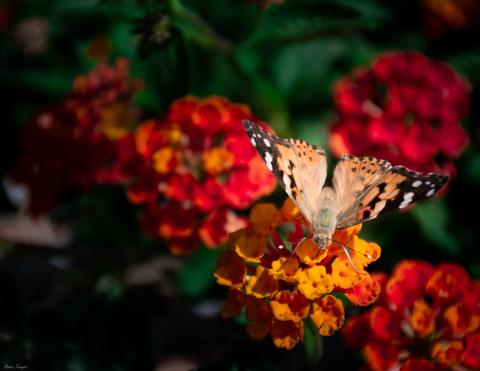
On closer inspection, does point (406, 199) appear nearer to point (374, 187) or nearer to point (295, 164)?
point (374, 187)

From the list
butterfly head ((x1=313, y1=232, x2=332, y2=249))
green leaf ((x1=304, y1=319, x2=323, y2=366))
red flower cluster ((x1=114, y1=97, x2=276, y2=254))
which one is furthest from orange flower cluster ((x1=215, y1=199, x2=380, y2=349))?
red flower cluster ((x1=114, y1=97, x2=276, y2=254))

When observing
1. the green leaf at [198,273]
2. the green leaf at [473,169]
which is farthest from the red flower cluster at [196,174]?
the green leaf at [473,169]

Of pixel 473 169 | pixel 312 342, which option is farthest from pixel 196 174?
pixel 473 169

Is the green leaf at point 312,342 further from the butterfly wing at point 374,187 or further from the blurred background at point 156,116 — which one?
the butterfly wing at point 374,187

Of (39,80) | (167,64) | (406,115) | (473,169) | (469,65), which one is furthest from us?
(39,80)

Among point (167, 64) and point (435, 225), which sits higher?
point (167, 64)

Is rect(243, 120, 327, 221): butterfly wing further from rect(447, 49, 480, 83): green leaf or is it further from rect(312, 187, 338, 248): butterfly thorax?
rect(447, 49, 480, 83): green leaf
